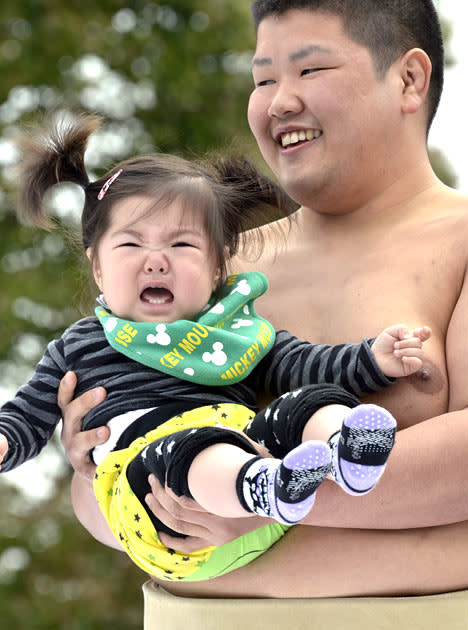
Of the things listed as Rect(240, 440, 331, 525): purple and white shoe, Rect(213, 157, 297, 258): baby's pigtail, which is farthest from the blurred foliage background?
Rect(240, 440, 331, 525): purple and white shoe

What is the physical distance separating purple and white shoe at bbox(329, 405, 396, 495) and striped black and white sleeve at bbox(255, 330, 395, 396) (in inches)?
15.7

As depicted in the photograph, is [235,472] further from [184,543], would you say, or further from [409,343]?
[409,343]

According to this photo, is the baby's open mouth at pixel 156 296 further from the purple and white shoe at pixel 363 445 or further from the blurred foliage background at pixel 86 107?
the blurred foliage background at pixel 86 107

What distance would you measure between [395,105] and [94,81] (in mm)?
5454

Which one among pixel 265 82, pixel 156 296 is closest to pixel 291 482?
pixel 156 296

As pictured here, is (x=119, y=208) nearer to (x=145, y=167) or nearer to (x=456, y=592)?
(x=145, y=167)

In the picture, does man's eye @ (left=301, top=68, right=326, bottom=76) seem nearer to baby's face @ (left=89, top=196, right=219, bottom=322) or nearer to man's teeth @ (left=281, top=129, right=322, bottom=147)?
man's teeth @ (left=281, top=129, right=322, bottom=147)

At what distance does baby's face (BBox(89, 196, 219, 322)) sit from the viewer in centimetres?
204

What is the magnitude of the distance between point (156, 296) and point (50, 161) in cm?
47

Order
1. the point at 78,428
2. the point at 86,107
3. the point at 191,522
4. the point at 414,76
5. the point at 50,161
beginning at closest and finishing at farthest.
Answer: the point at 191,522
the point at 78,428
the point at 414,76
the point at 50,161
the point at 86,107

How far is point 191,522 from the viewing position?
5.84 ft

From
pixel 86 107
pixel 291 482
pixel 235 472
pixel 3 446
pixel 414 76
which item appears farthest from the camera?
pixel 86 107

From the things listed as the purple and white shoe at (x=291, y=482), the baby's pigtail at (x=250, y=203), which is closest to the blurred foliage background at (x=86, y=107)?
the baby's pigtail at (x=250, y=203)

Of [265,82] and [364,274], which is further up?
A: [265,82]
